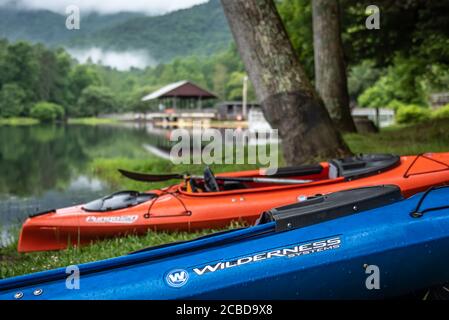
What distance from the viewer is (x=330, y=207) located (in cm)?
277

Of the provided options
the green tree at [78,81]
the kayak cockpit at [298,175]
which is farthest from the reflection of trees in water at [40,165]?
the green tree at [78,81]

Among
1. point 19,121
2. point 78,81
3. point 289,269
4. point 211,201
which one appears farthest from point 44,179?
point 78,81

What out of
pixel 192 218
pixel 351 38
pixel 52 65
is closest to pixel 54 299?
pixel 192 218

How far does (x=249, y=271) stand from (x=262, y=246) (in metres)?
0.17

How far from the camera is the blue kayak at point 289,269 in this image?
244 cm

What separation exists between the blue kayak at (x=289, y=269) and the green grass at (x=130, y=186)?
1841mm

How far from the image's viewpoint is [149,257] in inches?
103

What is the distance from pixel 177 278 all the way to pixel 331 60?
10.8 metres

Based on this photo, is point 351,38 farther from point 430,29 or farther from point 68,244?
point 68,244

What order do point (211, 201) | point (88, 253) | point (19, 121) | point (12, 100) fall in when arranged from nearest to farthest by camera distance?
point (88, 253)
point (211, 201)
point (12, 100)
point (19, 121)

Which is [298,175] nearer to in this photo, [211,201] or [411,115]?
[211,201]

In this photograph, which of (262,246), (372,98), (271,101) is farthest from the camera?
(372,98)

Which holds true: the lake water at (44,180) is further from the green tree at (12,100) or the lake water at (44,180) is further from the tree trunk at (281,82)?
the green tree at (12,100)
